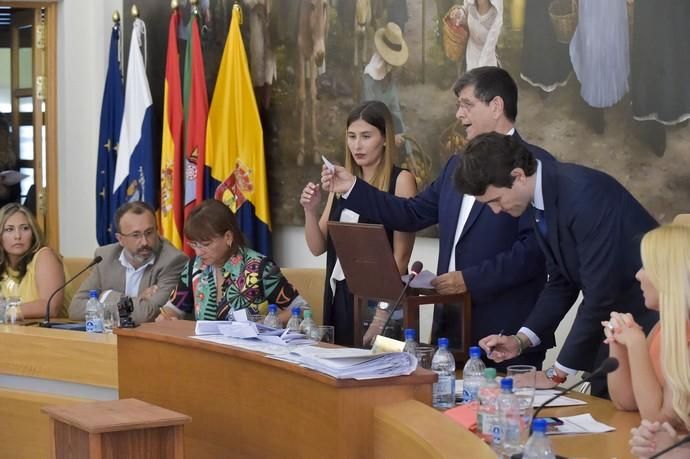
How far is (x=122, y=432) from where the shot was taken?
3.43 meters

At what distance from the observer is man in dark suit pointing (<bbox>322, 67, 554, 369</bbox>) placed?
12.6ft

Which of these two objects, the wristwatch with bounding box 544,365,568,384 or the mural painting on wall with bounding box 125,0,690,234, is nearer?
the wristwatch with bounding box 544,365,568,384

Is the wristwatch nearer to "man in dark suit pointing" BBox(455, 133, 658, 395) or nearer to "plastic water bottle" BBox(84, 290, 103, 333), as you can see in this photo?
"man in dark suit pointing" BBox(455, 133, 658, 395)

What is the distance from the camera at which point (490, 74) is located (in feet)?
12.8

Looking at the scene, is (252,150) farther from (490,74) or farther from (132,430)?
(132,430)

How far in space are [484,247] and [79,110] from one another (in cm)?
521

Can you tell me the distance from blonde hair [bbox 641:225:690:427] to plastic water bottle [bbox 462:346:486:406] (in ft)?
2.18

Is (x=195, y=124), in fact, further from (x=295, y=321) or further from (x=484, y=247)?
(x=484, y=247)

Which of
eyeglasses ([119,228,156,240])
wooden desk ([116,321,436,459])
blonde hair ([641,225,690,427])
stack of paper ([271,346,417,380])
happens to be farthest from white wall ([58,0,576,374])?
blonde hair ([641,225,690,427])

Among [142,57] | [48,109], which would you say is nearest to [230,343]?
[142,57]

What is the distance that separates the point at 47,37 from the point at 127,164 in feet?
4.75

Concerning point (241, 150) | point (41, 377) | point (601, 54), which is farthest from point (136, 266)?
point (601, 54)

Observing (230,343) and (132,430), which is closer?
(132,430)

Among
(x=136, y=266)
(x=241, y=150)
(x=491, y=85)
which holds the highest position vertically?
(x=491, y=85)
